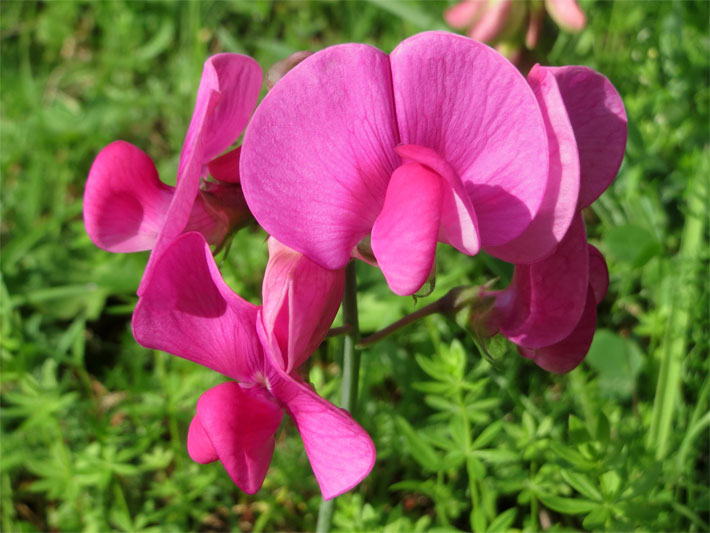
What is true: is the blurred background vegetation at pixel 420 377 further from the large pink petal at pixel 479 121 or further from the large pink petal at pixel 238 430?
the large pink petal at pixel 479 121

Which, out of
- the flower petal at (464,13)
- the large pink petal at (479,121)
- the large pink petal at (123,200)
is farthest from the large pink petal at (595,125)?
the flower petal at (464,13)

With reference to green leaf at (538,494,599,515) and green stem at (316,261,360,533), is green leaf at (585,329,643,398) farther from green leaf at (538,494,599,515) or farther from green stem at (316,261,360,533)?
green stem at (316,261,360,533)

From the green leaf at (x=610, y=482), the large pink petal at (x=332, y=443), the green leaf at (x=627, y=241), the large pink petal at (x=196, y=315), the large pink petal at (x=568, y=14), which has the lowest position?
the green leaf at (x=610, y=482)

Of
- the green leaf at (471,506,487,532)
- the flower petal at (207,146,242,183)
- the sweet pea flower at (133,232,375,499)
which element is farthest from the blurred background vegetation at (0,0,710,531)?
the flower petal at (207,146,242,183)

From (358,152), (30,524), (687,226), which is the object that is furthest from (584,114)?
(30,524)

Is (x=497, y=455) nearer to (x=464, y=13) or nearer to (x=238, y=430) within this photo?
(x=238, y=430)

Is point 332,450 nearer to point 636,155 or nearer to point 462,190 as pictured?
point 462,190
